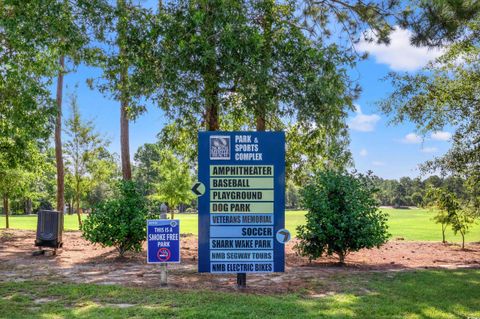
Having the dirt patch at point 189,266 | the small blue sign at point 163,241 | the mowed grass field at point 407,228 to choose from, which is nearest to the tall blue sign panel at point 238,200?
the small blue sign at point 163,241

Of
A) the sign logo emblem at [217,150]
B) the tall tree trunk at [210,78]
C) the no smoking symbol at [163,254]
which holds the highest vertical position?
the tall tree trunk at [210,78]

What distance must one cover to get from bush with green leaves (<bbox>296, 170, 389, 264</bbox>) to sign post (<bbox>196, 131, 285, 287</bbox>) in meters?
2.87

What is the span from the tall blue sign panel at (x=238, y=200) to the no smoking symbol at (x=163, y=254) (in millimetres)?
567

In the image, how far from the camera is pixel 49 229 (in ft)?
41.7

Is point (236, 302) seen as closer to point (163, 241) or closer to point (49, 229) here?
point (163, 241)

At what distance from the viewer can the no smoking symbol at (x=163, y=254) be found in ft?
26.5

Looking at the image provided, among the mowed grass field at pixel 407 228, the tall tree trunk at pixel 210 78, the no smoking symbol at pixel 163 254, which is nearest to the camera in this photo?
the no smoking symbol at pixel 163 254

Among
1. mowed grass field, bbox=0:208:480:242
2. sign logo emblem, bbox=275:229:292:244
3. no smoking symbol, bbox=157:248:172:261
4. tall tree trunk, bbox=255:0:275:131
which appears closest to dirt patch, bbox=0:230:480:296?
no smoking symbol, bbox=157:248:172:261

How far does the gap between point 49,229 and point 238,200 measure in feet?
23.3

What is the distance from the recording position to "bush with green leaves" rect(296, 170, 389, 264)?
10539 mm

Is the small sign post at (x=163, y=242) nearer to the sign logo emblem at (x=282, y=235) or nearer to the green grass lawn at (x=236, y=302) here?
the green grass lawn at (x=236, y=302)

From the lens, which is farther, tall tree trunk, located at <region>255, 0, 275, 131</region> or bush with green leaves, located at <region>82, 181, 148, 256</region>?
bush with green leaves, located at <region>82, 181, 148, 256</region>

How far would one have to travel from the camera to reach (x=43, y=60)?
45.0ft

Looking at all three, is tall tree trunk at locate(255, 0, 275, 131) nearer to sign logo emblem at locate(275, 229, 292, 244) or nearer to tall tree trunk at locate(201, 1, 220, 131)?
tall tree trunk at locate(201, 1, 220, 131)
